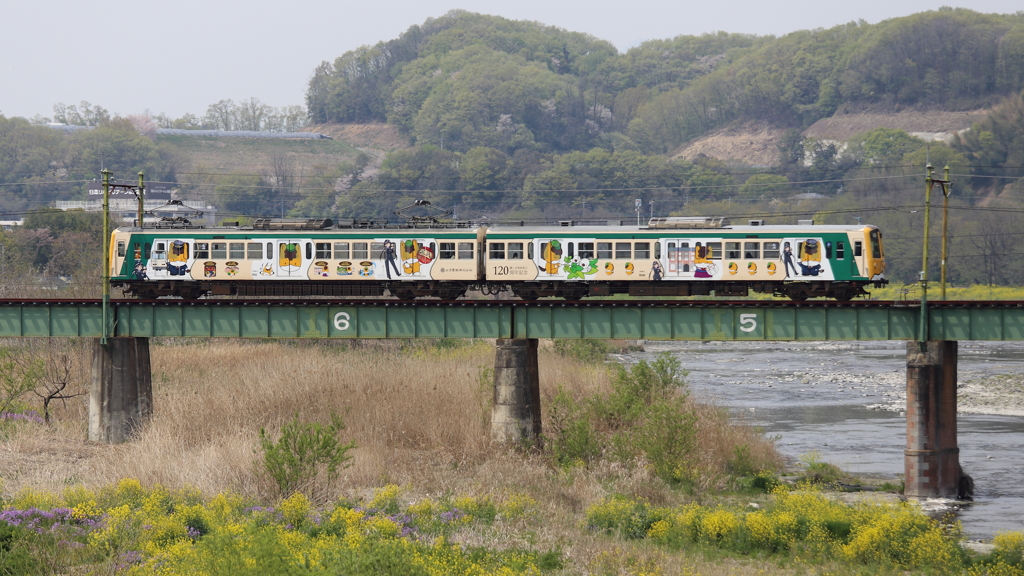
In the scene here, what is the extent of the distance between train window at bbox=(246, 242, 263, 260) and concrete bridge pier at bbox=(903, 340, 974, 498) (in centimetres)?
2202

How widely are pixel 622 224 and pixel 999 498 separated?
1493cm

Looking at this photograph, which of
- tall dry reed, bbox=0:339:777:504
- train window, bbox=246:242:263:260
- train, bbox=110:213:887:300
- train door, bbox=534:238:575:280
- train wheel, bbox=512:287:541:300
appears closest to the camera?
tall dry reed, bbox=0:339:777:504

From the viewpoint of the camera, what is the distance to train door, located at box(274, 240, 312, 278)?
3653cm

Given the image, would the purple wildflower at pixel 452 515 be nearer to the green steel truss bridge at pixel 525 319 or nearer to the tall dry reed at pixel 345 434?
the tall dry reed at pixel 345 434

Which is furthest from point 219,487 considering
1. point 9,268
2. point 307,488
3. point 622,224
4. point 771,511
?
point 9,268

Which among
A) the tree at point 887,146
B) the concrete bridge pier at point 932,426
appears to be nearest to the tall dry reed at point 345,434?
the concrete bridge pier at point 932,426

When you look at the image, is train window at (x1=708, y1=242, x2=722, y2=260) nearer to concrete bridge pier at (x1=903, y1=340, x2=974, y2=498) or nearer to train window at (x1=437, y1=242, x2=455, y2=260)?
concrete bridge pier at (x1=903, y1=340, x2=974, y2=498)

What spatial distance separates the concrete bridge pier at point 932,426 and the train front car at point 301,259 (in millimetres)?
14698

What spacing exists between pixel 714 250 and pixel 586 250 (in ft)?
14.1

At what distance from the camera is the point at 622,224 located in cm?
3678

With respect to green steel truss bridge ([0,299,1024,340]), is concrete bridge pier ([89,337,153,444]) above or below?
below

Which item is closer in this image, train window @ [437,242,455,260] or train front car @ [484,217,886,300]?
train front car @ [484,217,886,300]

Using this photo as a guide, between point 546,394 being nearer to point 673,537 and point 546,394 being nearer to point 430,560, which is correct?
point 673,537

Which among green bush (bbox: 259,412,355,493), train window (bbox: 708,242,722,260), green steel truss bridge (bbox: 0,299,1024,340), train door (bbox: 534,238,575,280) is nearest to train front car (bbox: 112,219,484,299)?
train door (bbox: 534,238,575,280)
